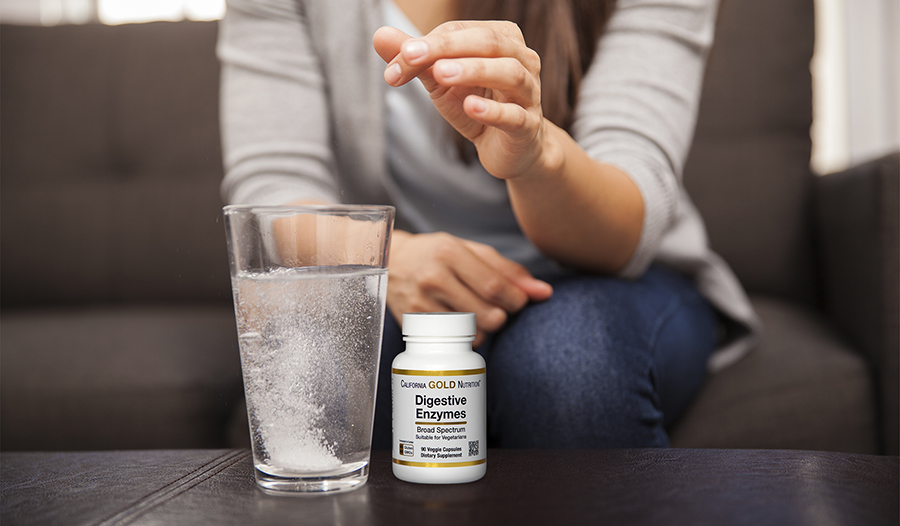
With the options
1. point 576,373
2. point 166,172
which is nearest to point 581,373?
point 576,373

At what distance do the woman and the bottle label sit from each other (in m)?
0.16

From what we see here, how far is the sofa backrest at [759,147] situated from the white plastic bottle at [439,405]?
0.80 meters

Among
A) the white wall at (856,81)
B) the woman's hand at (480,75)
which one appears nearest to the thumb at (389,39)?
the woman's hand at (480,75)

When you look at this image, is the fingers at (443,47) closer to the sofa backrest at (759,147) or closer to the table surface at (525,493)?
the table surface at (525,493)

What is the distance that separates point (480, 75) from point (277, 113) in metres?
0.33

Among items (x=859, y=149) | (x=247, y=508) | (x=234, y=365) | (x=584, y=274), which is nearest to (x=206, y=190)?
(x=234, y=365)

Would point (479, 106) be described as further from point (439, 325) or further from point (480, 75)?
point (439, 325)

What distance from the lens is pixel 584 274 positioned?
2.13 ft

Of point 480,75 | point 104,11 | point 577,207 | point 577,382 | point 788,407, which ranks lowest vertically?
point 788,407

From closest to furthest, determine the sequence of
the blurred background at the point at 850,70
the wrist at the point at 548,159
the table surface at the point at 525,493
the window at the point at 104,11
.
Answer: the table surface at the point at 525,493
the wrist at the point at 548,159
the window at the point at 104,11
the blurred background at the point at 850,70

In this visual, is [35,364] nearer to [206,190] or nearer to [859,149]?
[206,190]

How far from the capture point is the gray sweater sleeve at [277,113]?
2.04ft

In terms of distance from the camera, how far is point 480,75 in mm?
380

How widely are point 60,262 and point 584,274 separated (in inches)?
34.8
